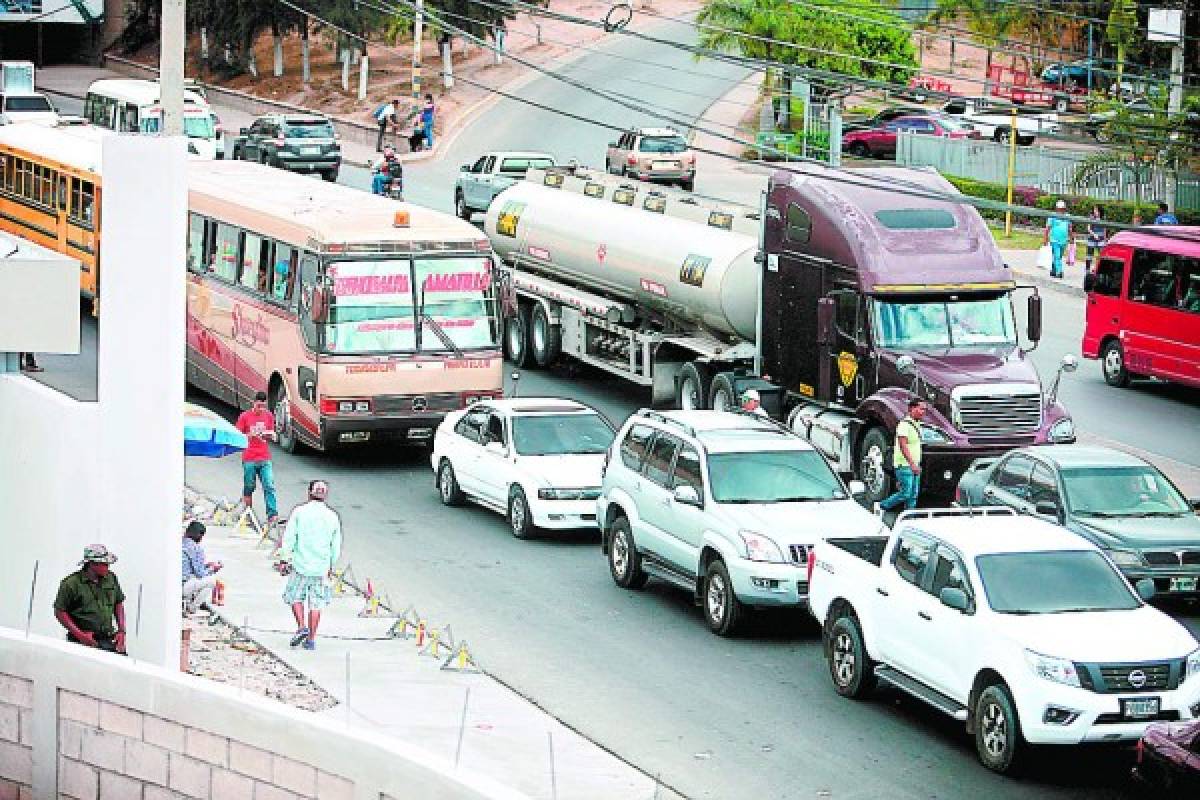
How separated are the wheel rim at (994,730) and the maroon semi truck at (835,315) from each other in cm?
883

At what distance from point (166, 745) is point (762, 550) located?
6994 mm

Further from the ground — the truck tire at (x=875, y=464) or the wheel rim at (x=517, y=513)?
→ the truck tire at (x=875, y=464)

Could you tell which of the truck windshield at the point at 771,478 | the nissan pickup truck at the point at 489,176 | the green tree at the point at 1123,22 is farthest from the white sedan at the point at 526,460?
the green tree at the point at 1123,22

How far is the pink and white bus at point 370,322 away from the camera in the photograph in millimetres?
28469

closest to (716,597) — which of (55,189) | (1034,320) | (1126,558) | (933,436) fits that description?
(1126,558)

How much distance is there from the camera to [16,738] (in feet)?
53.6

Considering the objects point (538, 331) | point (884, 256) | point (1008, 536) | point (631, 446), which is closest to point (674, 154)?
point (538, 331)

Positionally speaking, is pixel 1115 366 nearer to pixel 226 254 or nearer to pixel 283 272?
pixel 283 272

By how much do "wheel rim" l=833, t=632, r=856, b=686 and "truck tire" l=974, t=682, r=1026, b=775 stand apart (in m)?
1.98

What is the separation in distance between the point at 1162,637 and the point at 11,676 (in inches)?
334

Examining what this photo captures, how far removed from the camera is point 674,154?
58094 millimetres

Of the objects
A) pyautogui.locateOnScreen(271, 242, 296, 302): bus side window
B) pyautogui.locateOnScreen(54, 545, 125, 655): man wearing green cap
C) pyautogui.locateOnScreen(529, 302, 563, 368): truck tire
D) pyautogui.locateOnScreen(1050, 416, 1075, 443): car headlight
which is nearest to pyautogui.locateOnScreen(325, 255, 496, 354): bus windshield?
pyautogui.locateOnScreen(271, 242, 296, 302): bus side window

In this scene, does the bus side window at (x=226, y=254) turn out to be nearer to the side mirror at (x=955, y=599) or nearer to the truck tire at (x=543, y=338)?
the truck tire at (x=543, y=338)

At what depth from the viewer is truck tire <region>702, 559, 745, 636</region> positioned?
A: 67.9 feet
